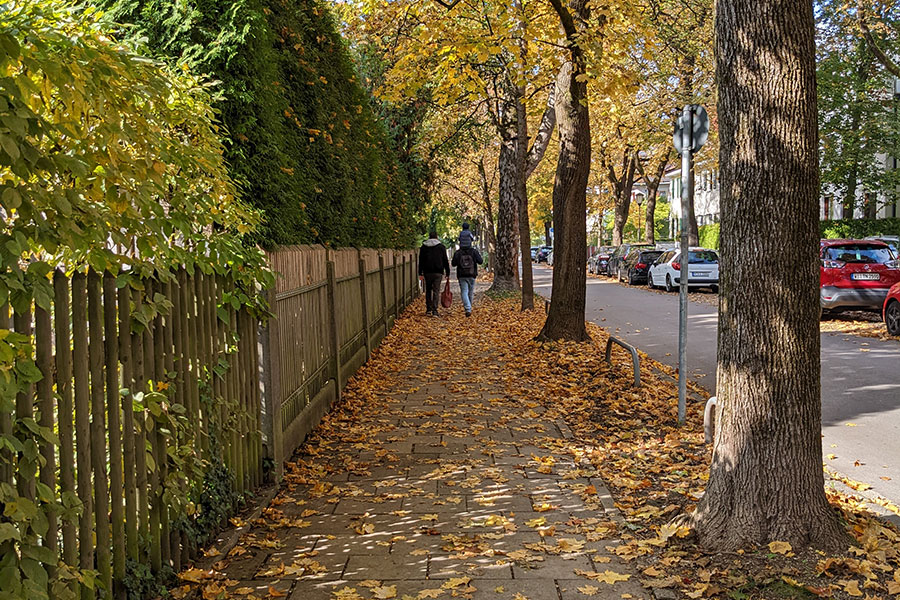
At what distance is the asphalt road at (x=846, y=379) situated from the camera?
22.7ft

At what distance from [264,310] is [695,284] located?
25343 mm

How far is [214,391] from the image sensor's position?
16.0 ft

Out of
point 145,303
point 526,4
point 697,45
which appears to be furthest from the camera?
point 697,45

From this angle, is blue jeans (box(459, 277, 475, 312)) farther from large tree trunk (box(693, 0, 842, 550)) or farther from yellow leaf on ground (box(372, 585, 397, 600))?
yellow leaf on ground (box(372, 585, 397, 600))

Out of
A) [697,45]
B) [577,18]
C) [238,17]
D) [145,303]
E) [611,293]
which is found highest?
[697,45]

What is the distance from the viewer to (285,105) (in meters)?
7.02

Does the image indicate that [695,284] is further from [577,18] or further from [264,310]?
[264,310]

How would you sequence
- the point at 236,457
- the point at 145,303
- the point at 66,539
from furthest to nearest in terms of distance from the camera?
the point at 236,457 → the point at 145,303 → the point at 66,539

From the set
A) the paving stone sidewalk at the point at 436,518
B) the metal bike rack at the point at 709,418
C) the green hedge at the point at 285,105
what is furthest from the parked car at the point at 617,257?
the metal bike rack at the point at 709,418

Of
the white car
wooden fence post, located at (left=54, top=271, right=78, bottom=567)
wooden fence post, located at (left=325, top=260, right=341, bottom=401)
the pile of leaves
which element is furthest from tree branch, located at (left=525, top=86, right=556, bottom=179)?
wooden fence post, located at (left=54, top=271, right=78, bottom=567)

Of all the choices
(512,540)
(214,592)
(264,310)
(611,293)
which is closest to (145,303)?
(214,592)

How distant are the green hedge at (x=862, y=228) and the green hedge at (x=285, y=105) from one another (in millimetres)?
26350

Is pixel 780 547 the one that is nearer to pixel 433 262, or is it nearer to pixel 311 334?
pixel 311 334

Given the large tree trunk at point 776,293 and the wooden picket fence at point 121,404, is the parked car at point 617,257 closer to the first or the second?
the large tree trunk at point 776,293
